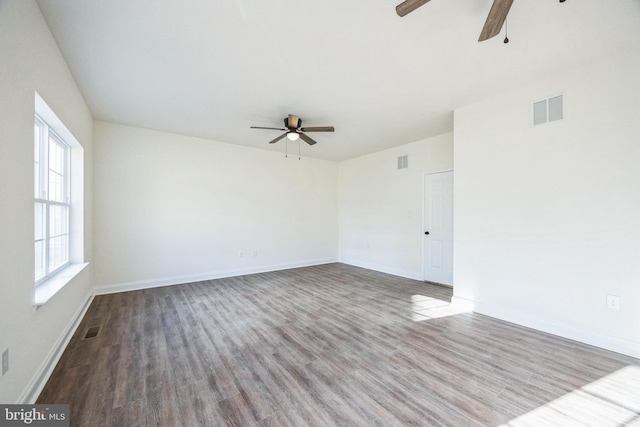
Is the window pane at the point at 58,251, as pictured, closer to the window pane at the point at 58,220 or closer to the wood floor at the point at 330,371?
the window pane at the point at 58,220

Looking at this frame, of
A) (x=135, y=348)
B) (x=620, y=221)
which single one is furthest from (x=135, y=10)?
(x=620, y=221)

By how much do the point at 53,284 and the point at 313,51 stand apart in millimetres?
3373

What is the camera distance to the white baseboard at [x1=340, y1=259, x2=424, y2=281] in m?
5.23

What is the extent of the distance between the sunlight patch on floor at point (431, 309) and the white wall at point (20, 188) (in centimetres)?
357

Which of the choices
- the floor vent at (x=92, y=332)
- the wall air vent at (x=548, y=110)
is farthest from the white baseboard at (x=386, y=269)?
the floor vent at (x=92, y=332)

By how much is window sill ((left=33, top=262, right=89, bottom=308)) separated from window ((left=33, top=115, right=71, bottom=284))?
0.20 ft

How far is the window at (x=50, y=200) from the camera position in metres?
2.29

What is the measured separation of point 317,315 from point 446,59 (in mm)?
3295

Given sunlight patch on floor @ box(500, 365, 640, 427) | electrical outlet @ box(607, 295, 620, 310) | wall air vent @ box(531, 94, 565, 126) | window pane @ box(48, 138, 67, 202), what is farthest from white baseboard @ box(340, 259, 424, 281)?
window pane @ box(48, 138, 67, 202)

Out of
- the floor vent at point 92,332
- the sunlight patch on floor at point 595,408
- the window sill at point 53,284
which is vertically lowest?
the sunlight patch on floor at point 595,408

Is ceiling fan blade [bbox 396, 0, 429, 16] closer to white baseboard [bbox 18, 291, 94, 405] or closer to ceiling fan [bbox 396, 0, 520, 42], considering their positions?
ceiling fan [bbox 396, 0, 520, 42]

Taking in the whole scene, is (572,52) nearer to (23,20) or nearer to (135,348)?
(23,20)

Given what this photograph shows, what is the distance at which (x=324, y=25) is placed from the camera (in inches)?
80.6

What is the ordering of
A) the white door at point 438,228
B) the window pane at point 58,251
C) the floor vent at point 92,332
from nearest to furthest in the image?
1. the window pane at point 58,251
2. the floor vent at point 92,332
3. the white door at point 438,228
